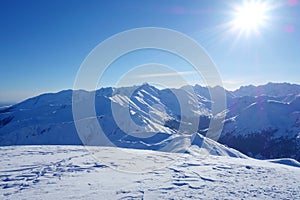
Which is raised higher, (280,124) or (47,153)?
(280,124)

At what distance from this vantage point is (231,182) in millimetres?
13141

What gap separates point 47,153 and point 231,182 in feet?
41.2

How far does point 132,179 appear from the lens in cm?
1320

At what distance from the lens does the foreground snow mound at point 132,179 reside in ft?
36.2

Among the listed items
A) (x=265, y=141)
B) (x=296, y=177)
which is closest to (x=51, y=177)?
(x=296, y=177)

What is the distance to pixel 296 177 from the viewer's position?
14758mm

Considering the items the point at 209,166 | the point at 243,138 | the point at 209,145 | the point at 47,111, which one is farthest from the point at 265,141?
the point at 209,166

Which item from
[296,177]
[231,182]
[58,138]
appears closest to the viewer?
[231,182]

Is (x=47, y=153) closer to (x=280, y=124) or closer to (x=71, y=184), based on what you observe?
(x=71, y=184)

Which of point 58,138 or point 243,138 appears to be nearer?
point 58,138

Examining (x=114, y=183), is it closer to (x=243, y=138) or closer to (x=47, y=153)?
(x=47, y=153)

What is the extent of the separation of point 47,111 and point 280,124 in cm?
15883

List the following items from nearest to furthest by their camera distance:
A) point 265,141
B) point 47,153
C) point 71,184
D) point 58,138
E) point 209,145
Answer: point 71,184 → point 47,153 → point 209,145 → point 58,138 → point 265,141

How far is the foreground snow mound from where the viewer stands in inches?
434
